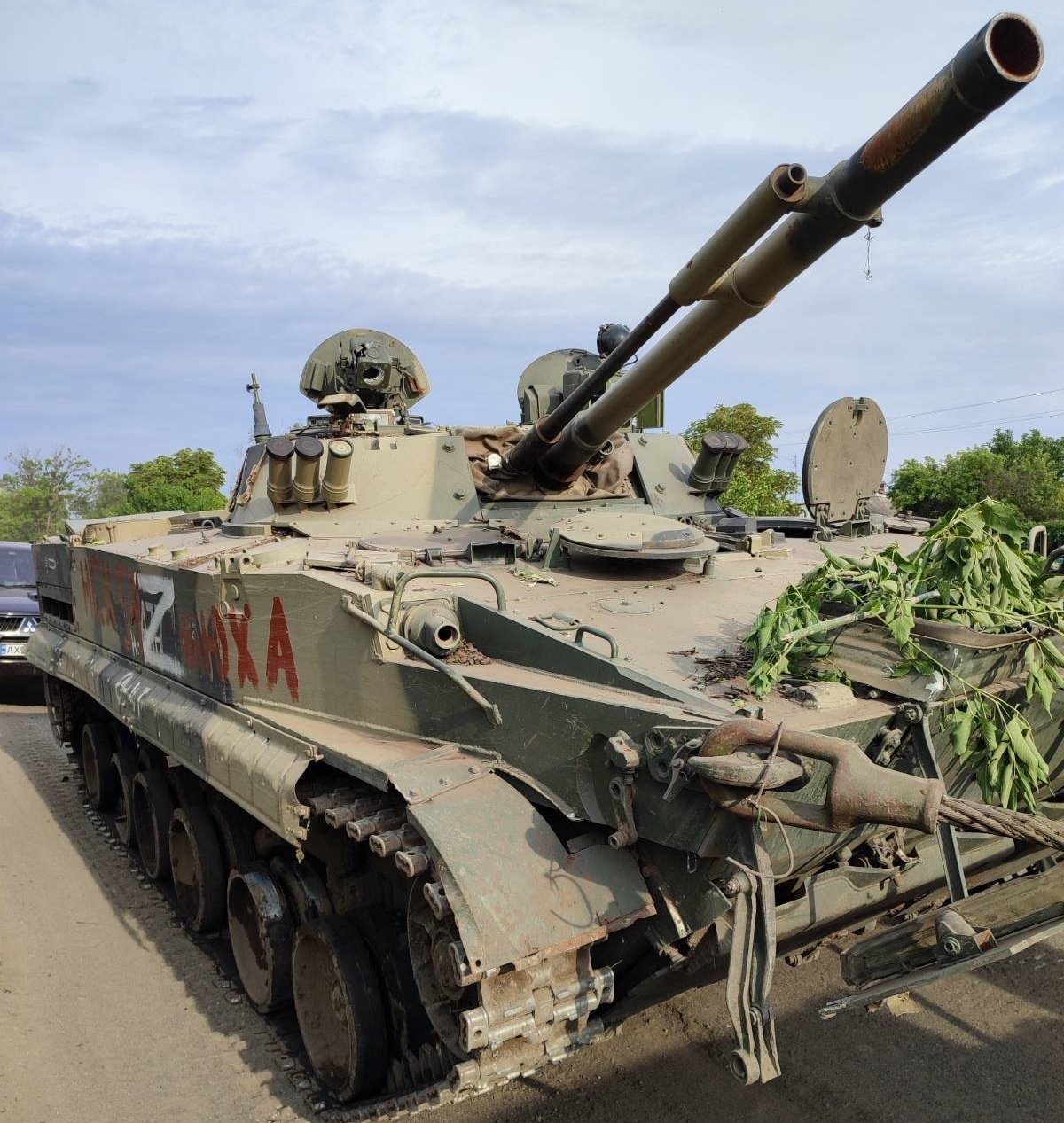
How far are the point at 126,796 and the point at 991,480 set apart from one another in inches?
1033

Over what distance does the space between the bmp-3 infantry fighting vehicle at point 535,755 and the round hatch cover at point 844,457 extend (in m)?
0.06

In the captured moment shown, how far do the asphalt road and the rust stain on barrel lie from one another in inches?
148

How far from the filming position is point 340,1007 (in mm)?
4477

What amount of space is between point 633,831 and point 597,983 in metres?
0.49

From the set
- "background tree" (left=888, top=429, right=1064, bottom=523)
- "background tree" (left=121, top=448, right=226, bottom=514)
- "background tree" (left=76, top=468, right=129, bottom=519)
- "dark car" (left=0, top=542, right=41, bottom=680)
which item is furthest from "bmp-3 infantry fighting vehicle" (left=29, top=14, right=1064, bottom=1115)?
"background tree" (left=76, top=468, right=129, bottom=519)

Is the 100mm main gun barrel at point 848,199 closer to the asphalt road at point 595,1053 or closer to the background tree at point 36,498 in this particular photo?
the asphalt road at point 595,1053

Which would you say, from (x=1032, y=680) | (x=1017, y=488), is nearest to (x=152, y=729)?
(x=1032, y=680)

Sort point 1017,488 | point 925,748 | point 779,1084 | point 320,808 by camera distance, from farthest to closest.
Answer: point 1017,488
point 779,1084
point 320,808
point 925,748

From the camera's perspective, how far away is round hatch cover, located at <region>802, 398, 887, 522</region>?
6707 mm

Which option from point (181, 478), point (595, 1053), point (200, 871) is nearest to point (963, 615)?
point (595, 1053)

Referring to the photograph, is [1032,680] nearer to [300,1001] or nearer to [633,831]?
[633,831]

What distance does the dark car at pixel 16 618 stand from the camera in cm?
1270

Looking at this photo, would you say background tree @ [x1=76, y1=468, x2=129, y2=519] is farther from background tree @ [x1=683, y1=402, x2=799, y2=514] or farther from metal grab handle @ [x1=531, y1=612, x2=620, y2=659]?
metal grab handle @ [x1=531, y1=612, x2=620, y2=659]

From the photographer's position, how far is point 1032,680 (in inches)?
137
